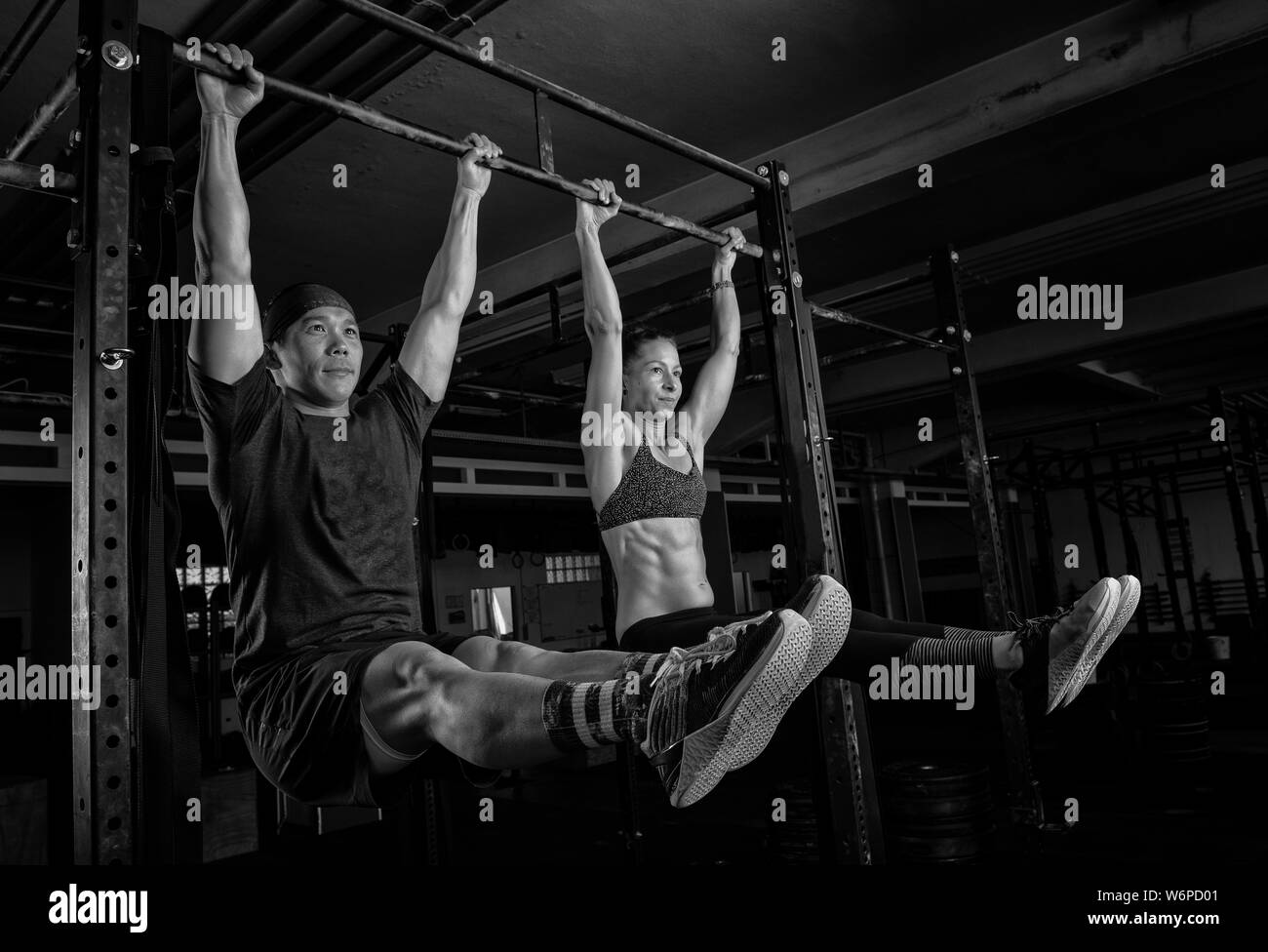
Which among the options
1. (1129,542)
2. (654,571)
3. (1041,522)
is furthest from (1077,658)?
(1129,542)

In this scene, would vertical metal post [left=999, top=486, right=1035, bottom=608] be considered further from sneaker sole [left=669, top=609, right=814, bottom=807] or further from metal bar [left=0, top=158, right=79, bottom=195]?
metal bar [left=0, top=158, right=79, bottom=195]

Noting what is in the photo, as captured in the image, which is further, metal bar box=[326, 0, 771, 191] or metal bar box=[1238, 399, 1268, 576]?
metal bar box=[1238, 399, 1268, 576]

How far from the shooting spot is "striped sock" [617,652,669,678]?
1557mm

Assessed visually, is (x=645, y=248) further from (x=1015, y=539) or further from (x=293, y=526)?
(x=1015, y=539)

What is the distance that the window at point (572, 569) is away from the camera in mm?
11805

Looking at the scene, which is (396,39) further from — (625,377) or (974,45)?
(974,45)

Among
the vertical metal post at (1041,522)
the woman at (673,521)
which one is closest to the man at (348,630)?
the woman at (673,521)

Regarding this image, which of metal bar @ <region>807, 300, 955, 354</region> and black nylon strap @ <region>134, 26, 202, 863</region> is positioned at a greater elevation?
metal bar @ <region>807, 300, 955, 354</region>

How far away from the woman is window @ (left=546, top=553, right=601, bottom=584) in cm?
881

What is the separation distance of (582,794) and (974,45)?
5536 mm
